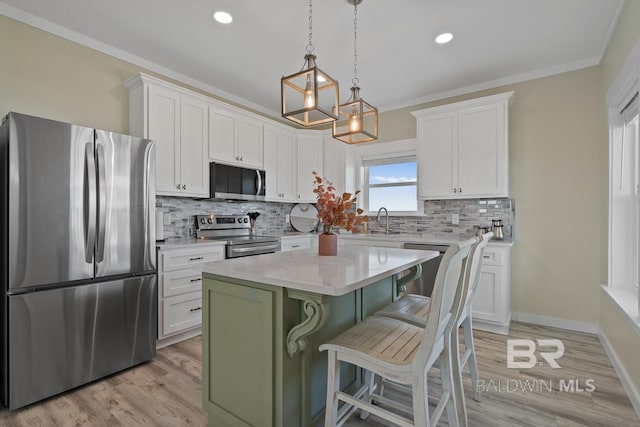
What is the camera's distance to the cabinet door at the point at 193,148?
10.3 ft

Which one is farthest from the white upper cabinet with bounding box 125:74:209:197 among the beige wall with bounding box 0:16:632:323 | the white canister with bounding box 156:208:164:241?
the beige wall with bounding box 0:16:632:323

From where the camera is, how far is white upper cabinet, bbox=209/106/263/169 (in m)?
3.44

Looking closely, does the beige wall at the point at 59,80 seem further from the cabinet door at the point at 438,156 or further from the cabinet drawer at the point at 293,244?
the cabinet door at the point at 438,156

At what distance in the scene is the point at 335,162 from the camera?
4.55m

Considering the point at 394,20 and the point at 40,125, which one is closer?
the point at 40,125

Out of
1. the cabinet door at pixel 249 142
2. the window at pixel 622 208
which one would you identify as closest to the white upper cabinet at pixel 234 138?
the cabinet door at pixel 249 142

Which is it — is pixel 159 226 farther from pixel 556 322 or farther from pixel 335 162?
pixel 556 322

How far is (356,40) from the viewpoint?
8.90 ft

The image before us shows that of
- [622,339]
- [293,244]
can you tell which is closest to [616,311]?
[622,339]

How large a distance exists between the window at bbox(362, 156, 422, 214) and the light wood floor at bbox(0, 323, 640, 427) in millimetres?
2184

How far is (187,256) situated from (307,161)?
234cm

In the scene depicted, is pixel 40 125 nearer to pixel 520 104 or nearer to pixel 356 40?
pixel 356 40

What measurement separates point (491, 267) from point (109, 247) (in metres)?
3.35

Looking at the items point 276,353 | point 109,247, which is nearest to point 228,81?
point 109,247
